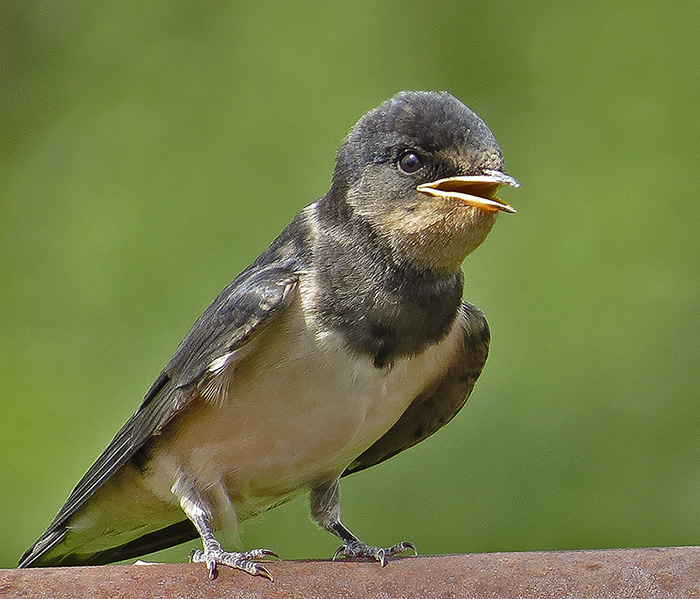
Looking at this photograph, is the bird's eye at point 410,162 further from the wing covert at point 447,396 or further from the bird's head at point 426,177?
the wing covert at point 447,396

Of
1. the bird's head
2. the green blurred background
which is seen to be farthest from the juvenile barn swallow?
the green blurred background

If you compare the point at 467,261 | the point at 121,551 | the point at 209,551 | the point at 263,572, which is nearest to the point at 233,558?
the point at 209,551

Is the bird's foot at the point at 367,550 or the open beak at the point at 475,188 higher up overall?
the open beak at the point at 475,188

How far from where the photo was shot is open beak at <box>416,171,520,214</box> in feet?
6.06

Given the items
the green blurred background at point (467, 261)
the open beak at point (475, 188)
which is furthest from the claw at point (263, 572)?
the green blurred background at point (467, 261)

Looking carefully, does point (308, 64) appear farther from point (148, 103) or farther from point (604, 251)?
point (604, 251)

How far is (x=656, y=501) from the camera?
2812 millimetres

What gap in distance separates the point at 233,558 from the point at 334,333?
0.41m

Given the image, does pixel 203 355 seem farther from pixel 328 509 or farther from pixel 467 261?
pixel 467 261

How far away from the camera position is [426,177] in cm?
200

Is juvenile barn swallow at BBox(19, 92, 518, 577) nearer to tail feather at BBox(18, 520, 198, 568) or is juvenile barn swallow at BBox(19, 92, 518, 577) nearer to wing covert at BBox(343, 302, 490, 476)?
wing covert at BBox(343, 302, 490, 476)

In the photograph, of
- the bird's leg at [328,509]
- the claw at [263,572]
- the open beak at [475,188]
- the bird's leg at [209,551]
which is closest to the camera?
the claw at [263,572]

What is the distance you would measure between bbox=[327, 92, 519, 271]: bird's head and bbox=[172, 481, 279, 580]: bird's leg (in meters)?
0.56

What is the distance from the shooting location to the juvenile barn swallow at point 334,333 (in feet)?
6.51
